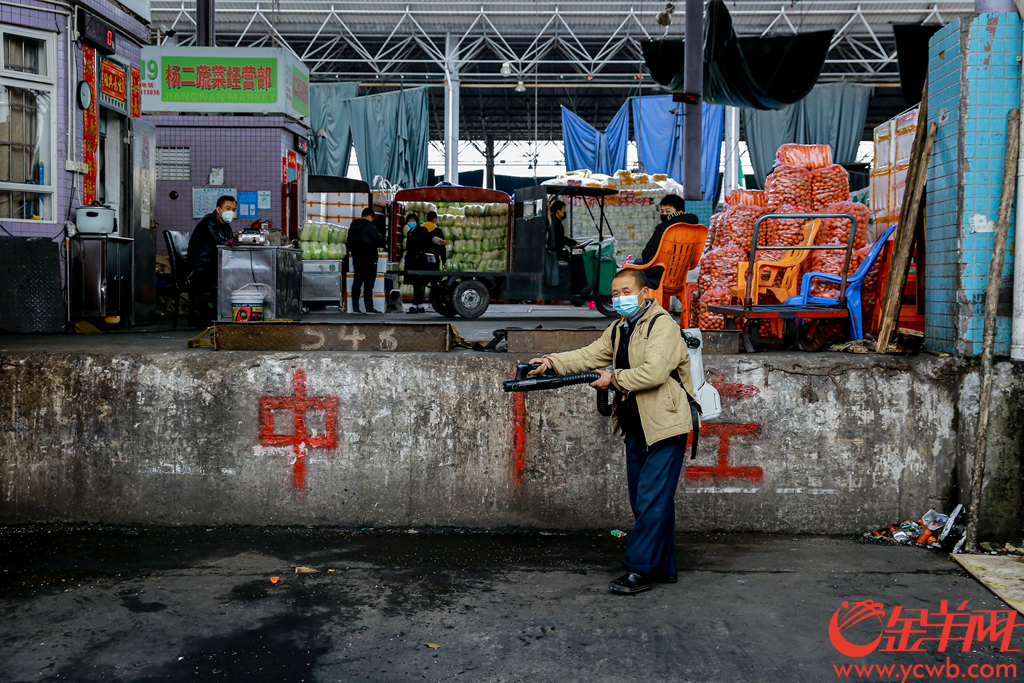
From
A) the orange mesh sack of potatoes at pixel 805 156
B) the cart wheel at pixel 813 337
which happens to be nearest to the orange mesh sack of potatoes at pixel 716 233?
the orange mesh sack of potatoes at pixel 805 156

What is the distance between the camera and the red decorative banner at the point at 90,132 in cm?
905

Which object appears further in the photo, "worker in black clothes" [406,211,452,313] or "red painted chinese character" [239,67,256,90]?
"red painted chinese character" [239,67,256,90]

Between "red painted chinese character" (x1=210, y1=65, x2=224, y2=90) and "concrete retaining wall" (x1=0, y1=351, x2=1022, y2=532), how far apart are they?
9923 mm

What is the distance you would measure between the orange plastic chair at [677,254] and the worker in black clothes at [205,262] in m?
4.57

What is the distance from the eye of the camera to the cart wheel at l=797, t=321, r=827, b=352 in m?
6.79

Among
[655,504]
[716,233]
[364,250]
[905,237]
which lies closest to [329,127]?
[364,250]

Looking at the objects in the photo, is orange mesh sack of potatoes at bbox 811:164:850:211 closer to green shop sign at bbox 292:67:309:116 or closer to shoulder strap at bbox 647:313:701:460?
shoulder strap at bbox 647:313:701:460

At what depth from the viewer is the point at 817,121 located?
2548 cm

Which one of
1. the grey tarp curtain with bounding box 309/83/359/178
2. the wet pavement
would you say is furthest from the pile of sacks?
the grey tarp curtain with bounding box 309/83/359/178

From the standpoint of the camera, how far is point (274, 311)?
900 centimetres

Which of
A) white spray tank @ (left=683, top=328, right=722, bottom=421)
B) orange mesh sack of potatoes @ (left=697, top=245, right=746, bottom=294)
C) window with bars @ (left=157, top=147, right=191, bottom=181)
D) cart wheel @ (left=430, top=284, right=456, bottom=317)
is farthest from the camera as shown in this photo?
window with bars @ (left=157, top=147, right=191, bottom=181)

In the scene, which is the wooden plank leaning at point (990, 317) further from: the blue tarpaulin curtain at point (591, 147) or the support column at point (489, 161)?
the support column at point (489, 161)

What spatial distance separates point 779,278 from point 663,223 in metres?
1.57

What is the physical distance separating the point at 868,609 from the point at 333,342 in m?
3.60
